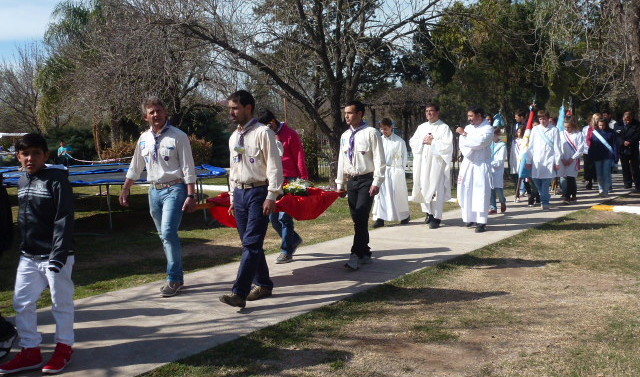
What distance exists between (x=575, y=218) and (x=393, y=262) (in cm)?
503

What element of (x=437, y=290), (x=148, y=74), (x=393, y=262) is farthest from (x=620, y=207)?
(x=148, y=74)

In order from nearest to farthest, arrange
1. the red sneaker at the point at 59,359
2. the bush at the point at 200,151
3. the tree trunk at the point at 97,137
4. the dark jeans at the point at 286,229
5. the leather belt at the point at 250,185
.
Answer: the red sneaker at the point at 59,359 < the leather belt at the point at 250,185 < the dark jeans at the point at 286,229 < the bush at the point at 200,151 < the tree trunk at the point at 97,137

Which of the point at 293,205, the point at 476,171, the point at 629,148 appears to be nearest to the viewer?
the point at 293,205

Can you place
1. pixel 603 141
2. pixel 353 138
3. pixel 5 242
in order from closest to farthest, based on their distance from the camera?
pixel 5 242 → pixel 353 138 → pixel 603 141

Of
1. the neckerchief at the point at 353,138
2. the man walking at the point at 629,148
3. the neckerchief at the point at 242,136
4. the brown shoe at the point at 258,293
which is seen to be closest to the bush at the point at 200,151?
the man walking at the point at 629,148

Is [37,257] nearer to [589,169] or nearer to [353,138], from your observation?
[353,138]

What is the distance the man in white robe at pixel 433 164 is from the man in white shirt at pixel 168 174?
5.23m

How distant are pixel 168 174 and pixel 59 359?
2374 mm

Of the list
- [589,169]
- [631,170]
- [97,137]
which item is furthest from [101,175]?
[97,137]

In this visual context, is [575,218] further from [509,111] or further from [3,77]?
[3,77]

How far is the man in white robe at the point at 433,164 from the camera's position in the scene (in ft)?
36.6

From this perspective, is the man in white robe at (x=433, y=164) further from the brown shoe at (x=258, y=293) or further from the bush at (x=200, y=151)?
the bush at (x=200, y=151)

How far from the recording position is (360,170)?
788 cm

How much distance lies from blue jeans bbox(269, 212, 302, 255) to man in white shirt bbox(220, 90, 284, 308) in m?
1.77
